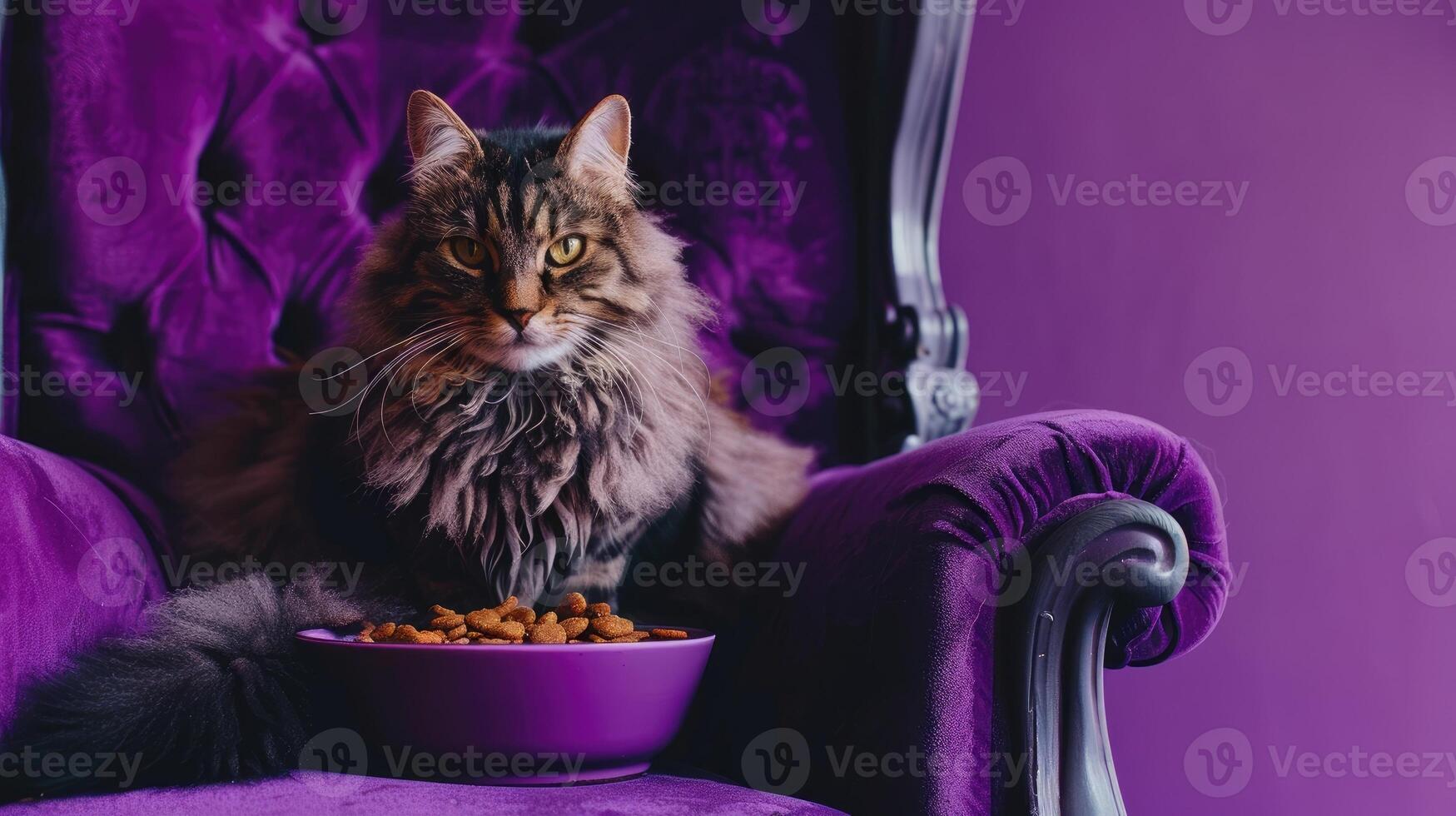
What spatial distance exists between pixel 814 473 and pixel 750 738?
0.49 meters

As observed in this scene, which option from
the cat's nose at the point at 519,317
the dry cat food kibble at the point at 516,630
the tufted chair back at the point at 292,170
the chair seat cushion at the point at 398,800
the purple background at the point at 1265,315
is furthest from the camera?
the purple background at the point at 1265,315

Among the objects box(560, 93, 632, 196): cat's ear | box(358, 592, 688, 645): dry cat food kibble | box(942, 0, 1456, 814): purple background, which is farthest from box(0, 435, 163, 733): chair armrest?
box(942, 0, 1456, 814): purple background

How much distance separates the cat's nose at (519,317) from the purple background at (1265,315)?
877 millimetres

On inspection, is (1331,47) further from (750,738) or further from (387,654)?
(387,654)

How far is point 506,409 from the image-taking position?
1019 mm

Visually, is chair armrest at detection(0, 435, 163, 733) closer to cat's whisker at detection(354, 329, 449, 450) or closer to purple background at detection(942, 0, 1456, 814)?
cat's whisker at detection(354, 329, 449, 450)

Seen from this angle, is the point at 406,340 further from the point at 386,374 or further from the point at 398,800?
the point at 398,800

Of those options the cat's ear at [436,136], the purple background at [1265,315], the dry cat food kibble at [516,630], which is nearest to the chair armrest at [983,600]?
the dry cat food kibble at [516,630]

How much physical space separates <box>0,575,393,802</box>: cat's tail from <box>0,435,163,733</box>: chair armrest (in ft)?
0.10

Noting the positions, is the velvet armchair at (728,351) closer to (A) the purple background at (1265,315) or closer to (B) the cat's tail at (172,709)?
(B) the cat's tail at (172,709)

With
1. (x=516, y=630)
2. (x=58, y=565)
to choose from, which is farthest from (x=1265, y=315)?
(x=58, y=565)

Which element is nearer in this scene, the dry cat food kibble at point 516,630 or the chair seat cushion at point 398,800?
the chair seat cushion at point 398,800

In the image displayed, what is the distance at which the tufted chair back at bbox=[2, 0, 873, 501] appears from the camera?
50.4 inches

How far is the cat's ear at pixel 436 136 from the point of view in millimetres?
1026
